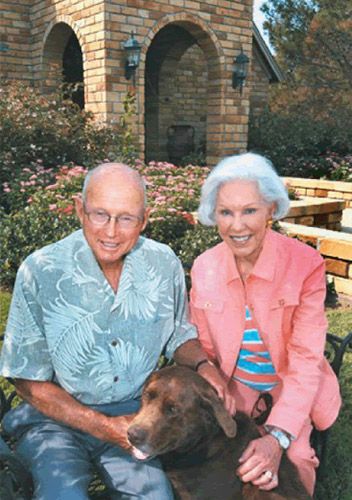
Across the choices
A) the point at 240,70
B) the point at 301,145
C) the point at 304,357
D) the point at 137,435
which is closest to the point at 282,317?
the point at 304,357

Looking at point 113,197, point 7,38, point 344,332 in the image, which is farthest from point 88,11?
point 113,197

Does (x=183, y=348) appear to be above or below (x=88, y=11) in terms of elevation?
below

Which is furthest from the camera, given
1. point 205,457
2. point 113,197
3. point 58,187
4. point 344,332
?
point 58,187

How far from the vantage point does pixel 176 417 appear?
179 centimetres

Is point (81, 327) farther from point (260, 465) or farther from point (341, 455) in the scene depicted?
point (341, 455)

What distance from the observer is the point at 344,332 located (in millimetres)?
4574

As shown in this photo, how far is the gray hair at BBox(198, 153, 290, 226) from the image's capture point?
213cm

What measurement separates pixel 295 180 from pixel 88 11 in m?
5.28

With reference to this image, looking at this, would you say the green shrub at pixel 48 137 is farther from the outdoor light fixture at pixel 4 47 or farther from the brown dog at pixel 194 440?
the brown dog at pixel 194 440

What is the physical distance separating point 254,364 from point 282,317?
0.91 ft

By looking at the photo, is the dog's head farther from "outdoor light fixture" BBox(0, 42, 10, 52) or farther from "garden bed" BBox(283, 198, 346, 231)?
"outdoor light fixture" BBox(0, 42, 10, 52)

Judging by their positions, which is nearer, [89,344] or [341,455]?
[89,344]

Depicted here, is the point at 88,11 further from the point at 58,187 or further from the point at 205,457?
the point at 205,457

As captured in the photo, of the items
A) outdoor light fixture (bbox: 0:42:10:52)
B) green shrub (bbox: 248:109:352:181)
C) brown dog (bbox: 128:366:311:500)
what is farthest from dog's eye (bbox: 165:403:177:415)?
green shrub (bbox: 248:109:352:181)
